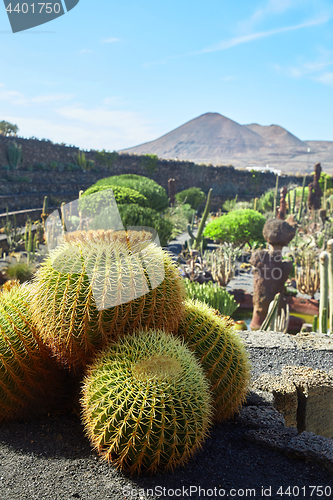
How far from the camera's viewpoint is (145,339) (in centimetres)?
199

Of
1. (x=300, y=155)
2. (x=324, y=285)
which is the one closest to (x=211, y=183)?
(x=324, y=285)

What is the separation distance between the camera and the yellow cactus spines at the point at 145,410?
170 centimetres

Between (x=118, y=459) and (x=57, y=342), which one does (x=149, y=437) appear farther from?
(x=57, y=342)

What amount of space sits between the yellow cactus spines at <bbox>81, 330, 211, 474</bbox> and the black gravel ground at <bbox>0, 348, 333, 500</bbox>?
0.28 feet

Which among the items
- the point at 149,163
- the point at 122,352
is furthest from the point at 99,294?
the point at 149,163

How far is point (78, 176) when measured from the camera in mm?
23312

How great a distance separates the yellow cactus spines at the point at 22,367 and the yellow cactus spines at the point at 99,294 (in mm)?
130

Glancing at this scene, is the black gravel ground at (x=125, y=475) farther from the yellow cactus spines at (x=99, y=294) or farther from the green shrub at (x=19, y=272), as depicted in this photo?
the green shrub at (x=19, y=272)

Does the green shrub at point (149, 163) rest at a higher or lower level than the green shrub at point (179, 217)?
higher

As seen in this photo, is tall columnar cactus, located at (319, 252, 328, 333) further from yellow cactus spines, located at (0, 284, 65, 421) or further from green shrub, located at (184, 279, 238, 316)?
yellow cactus spines, located at (0, 284, 65, 421)

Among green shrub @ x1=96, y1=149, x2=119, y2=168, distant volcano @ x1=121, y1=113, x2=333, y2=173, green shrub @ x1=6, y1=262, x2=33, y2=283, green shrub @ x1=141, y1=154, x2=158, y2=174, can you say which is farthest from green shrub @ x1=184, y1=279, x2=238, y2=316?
distant volcano @ x1=121, y1=113, x2=333, y2=173

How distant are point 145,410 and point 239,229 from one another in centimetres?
1078

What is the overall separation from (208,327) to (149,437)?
81cm

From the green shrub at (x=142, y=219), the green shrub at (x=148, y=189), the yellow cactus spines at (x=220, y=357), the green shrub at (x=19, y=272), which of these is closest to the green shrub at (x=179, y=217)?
the green shrub at (x=148, y=189)
